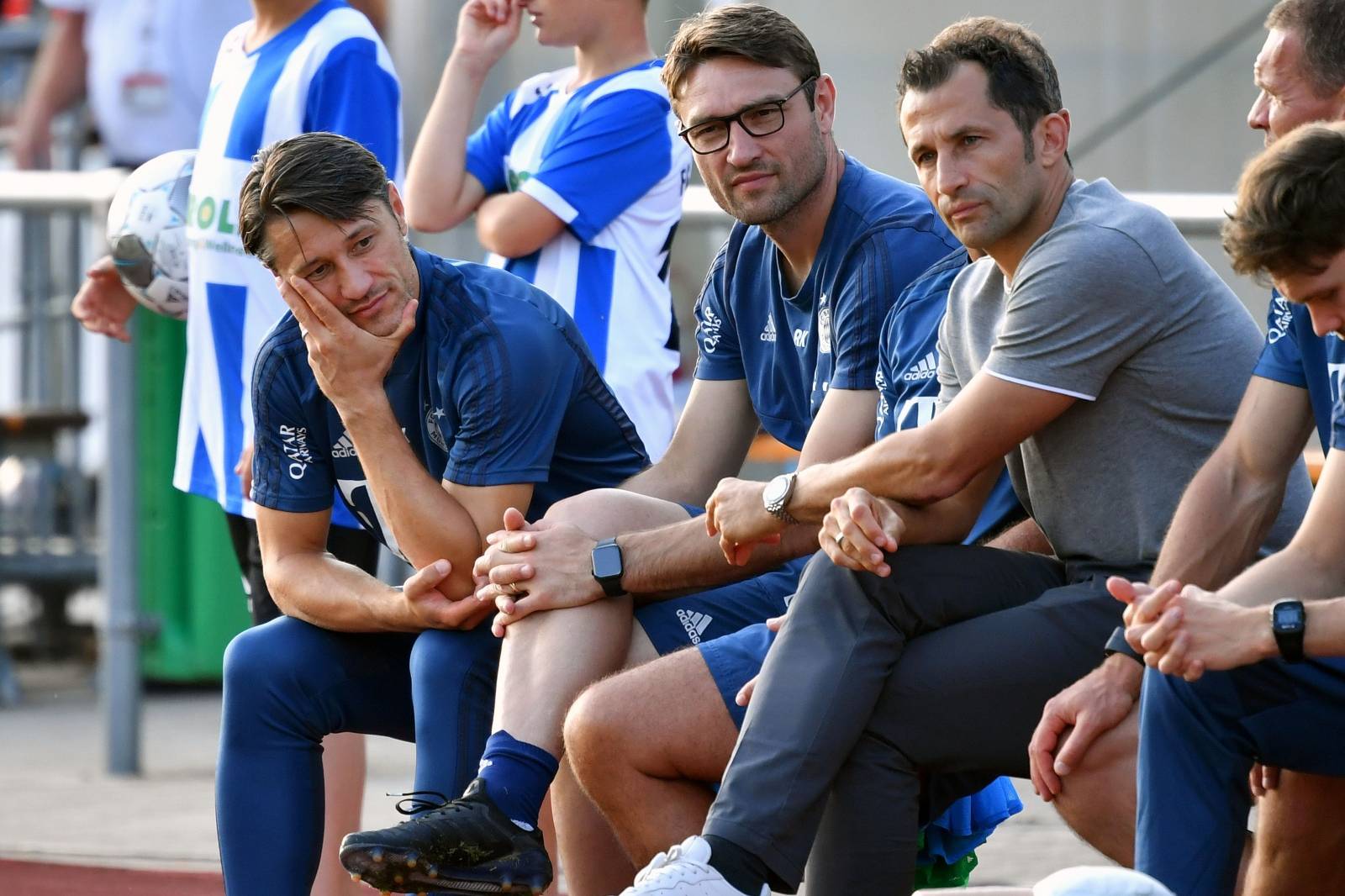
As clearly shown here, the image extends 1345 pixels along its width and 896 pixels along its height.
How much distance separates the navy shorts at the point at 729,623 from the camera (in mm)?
3008

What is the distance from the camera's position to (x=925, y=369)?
3170mm

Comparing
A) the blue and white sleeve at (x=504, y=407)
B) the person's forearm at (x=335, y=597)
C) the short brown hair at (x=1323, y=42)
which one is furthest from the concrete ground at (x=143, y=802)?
the short brown hair at (x=1323, y=42)

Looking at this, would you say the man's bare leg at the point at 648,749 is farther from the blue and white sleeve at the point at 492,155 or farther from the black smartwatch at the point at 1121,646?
the blue and white sleeve at the point at 492,155

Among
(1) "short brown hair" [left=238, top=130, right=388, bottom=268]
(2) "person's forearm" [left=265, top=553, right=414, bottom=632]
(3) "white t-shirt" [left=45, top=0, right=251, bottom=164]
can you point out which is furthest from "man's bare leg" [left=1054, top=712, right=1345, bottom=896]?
(3) "white t-shirt" [left=45, top=0, right=251, bottom=164]

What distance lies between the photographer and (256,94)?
13.0 feet

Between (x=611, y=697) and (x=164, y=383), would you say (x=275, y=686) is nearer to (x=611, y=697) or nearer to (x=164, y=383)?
(x=611, y=697)

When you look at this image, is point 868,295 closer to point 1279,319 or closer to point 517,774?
point 1279,319

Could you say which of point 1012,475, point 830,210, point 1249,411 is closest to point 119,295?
point 830,210

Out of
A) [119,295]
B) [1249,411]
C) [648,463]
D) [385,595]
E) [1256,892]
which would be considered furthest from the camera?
[119,295]

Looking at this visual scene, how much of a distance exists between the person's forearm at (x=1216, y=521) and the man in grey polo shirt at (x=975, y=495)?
12 centimetres

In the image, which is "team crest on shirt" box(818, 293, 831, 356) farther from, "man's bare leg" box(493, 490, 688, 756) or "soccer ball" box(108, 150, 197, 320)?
"soccer ball" box(108, 150, 197, 320)

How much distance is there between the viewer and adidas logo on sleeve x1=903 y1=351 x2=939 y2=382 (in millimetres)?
3164

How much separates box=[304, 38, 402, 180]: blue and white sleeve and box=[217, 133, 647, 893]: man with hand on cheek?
645 millimetres

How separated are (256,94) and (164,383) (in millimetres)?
2786
